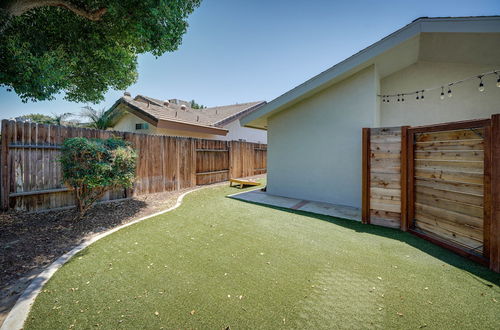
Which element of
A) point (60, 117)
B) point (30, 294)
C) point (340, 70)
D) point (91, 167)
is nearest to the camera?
point (30, 294)

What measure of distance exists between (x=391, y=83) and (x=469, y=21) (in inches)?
95.8

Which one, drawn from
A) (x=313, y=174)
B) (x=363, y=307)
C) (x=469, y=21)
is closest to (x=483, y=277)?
(x=363, y=307)

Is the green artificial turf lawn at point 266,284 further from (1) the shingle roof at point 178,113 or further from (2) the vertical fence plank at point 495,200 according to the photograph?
(1) the shingle roof at point 178,113

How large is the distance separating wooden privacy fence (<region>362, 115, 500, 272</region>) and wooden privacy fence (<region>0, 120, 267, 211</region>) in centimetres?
673

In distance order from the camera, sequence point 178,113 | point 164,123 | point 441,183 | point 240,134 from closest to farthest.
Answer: point 441,183
point 164,123
point 178,113
point 240,134

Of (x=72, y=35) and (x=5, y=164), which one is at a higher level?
(x=72, y=35)

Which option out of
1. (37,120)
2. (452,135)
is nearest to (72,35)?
(452,135)

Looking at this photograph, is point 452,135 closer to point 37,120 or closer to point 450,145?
point 450,145

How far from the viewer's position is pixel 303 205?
6527mm

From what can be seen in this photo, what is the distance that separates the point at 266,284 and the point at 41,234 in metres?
4.50

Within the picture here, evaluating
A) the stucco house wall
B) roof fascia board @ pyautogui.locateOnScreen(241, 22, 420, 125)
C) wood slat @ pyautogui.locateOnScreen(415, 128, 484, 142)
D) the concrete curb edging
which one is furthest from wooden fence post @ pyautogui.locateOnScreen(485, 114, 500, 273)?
the stucco house wall

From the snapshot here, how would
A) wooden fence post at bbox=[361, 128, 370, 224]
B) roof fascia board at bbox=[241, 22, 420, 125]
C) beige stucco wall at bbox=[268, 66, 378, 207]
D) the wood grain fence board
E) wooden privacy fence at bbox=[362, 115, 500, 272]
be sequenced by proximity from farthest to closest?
beige stucco wall at bbox=[268, 66, 378, 207] → roof fascia board at bbox=[241, 22, 420, 125] → wooden fence post at bbox=[361, 128, 370, 224] → the wood grain fence board → wooden privacy fence at bbox=[362, 115, 500, 272]

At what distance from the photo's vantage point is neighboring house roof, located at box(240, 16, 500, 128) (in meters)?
4.36

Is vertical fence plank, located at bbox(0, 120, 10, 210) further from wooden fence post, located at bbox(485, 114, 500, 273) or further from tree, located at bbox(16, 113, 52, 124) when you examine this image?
wooden fence post, located at bbox(485, 114, 500, 273)
